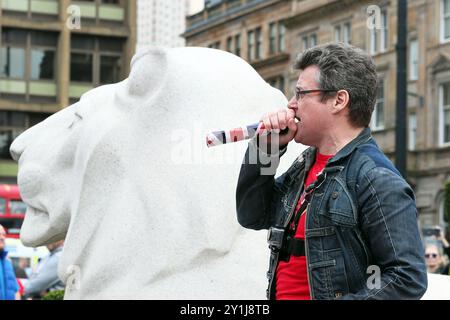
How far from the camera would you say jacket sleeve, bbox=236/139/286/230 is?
11.2 feet

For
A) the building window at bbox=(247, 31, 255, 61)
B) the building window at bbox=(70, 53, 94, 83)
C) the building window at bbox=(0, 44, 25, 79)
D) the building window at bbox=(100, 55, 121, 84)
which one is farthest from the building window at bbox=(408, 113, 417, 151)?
the building window at bbox=(0, 44, 25, 79)

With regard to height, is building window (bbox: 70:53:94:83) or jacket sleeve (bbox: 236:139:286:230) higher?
building window (bbox: 70:53:94:83)

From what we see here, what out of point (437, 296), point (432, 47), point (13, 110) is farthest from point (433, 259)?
point (13, 110)

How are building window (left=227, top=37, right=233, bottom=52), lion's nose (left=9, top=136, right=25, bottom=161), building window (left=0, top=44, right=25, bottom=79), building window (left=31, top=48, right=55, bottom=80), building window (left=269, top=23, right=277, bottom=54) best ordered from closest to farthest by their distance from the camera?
lion's nose (left=9, top=136, right=25, bottom=161), building window (left=0, top=44, right=25, bottom=79), building window (left=31, top=48, right=55, bottom=80), building window (left=269, top=23, right=277, bottom=54), building window (left=227, top=37, right=233, bottom=52)

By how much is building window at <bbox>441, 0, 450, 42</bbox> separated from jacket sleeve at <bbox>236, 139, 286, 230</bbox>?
3819 cm

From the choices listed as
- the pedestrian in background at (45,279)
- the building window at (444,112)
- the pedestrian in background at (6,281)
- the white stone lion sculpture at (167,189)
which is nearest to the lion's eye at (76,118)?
the white stone lion sculpture at (167,189)

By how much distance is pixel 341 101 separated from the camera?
324 centimetres

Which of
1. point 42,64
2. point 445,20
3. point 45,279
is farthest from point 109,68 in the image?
point 45,279

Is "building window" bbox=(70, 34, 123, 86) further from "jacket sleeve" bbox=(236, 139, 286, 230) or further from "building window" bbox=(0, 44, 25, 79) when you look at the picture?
"jacket sleeve" bbox=(236, 139, 286, 230)

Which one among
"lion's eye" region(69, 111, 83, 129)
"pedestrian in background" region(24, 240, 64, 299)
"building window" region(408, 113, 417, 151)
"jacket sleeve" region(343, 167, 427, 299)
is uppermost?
"building window" region(408, 113, 417, 151)

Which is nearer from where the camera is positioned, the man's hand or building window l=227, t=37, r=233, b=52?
the man's hand

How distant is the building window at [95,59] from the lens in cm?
4703

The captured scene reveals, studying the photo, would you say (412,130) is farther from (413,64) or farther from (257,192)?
(257,192)

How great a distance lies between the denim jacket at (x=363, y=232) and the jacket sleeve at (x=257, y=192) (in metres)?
0.16
